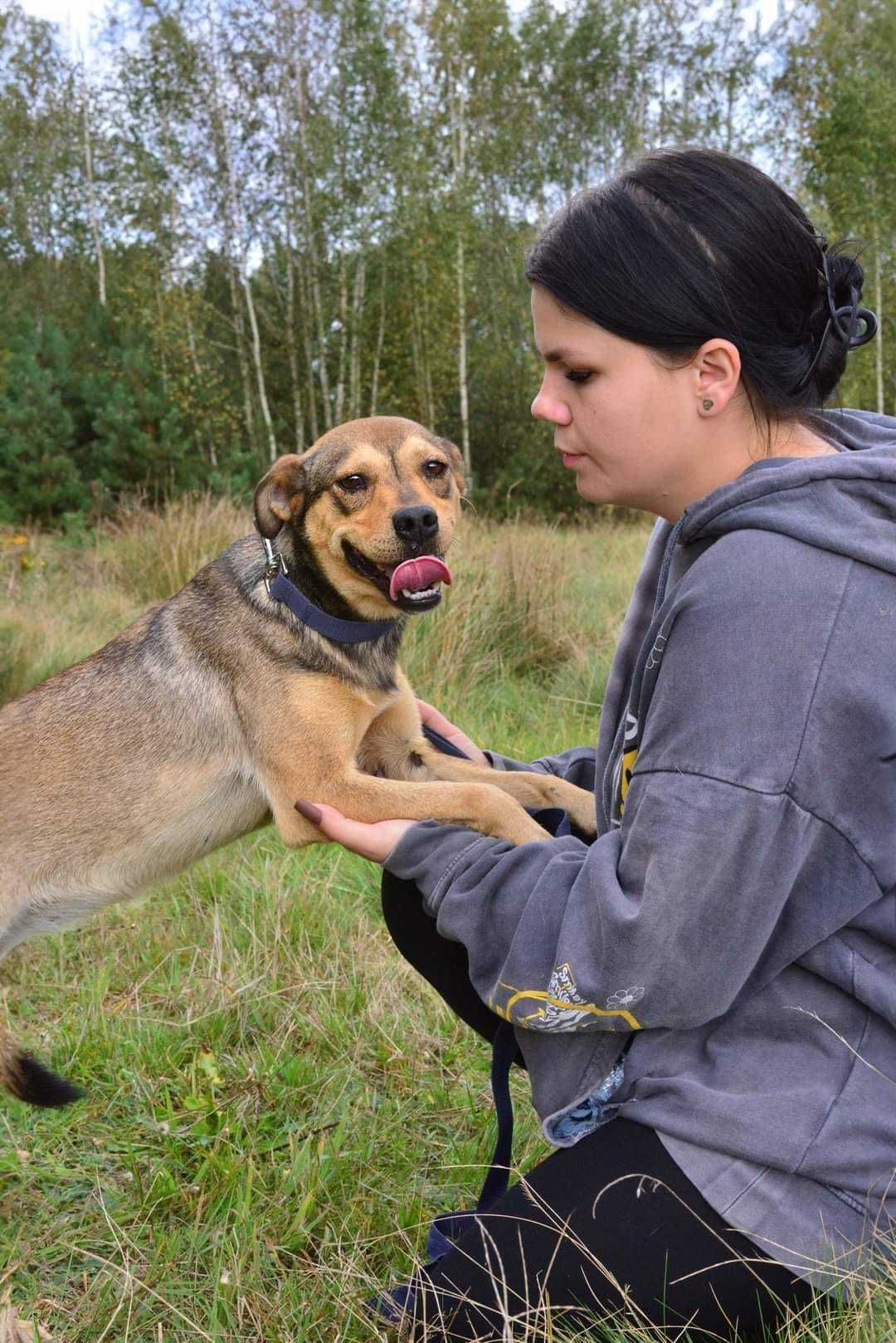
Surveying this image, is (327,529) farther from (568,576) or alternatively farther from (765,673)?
(568,576)

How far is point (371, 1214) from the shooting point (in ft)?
8.19

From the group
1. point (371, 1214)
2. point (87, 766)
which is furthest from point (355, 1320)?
point (87, 766)

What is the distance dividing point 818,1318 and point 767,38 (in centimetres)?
2755

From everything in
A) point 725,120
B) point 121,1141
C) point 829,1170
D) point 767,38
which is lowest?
point 121,1141

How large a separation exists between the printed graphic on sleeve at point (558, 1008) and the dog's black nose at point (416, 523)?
1.37m

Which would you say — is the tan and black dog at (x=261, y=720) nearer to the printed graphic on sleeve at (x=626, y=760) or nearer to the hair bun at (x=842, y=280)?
the printed graphic on sleeve at (x=626, y=760)

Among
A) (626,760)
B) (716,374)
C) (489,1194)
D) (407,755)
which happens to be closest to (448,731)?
(407,755)

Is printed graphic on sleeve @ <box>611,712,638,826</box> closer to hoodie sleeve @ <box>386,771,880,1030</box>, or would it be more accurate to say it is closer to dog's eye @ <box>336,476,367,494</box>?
hoodie sleeve @ <box>386,771,880,1030</box>

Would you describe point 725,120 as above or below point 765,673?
above

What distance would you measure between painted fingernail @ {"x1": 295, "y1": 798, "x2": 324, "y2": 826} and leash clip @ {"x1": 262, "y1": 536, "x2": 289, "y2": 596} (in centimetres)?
75

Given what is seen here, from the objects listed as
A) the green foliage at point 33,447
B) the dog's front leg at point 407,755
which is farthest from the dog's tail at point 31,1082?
the green foliage at point 33,447

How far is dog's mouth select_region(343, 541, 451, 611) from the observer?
2800 millimetres

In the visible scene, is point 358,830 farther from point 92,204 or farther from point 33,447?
point 92,204

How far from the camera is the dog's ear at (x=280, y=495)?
3.02 m
